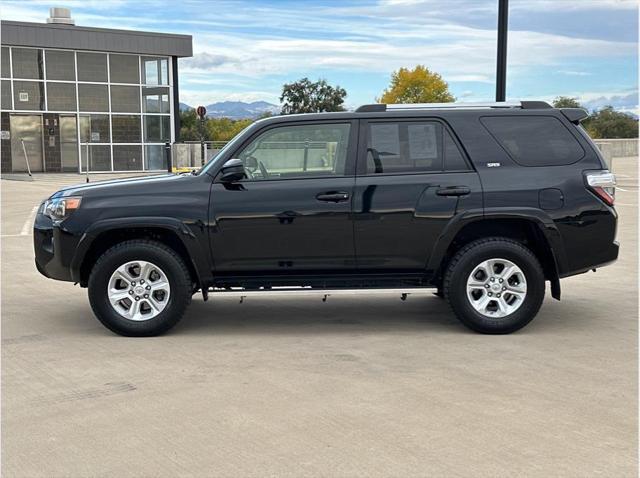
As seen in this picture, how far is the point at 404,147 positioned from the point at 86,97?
104ft

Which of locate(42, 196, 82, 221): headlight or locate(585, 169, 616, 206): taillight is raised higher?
locate(585, 169, 616, 206): taillight

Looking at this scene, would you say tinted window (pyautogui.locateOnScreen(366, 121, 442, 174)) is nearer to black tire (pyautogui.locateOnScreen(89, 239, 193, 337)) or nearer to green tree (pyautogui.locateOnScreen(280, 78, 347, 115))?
black tire (pyautogui.locateOnScreen(89, 239, 193, 337))

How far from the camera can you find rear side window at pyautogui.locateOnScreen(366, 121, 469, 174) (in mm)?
7039

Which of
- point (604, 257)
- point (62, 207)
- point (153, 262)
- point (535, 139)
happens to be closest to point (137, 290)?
point (153, 262)

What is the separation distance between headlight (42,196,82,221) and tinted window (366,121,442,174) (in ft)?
7.93

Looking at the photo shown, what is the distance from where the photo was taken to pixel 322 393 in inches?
209

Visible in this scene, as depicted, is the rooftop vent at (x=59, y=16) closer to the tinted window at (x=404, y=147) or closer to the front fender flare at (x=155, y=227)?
the front fender flare at (x=155, y=227)

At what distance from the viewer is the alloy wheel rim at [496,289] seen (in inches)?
273

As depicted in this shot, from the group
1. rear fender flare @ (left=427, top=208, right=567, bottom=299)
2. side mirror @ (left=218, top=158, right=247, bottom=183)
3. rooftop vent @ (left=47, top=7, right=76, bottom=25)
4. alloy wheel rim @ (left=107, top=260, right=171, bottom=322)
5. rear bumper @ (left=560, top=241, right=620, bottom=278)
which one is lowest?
alloy wheel rim @ (left=107, top=260, right=171, bottom=322)

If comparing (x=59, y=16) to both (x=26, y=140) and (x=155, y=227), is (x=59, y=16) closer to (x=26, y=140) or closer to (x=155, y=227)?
(x=26, y=140)

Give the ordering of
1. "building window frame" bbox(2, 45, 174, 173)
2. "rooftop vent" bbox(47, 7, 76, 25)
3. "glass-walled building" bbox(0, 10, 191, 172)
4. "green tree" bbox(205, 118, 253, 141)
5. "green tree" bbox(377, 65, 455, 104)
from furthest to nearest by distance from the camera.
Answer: "green tree" bbox(377, 65, 455, 104) < "green tree" bbox(205, 118, 253, 141) < "rooftop vent" bbox(47, 7, 76, 25) < "building window frame" bbox(2, 45, 174, 173) < "glass-walled building" bbox(0, 10, 191, 172)

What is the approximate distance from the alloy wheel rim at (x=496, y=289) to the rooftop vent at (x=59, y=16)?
33.7m

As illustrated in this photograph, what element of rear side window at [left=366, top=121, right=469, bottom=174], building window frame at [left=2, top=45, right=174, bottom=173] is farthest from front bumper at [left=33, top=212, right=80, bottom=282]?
building window frame at [left=2, top=45, right=174, bottom=173]

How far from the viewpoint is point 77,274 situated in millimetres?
7047
